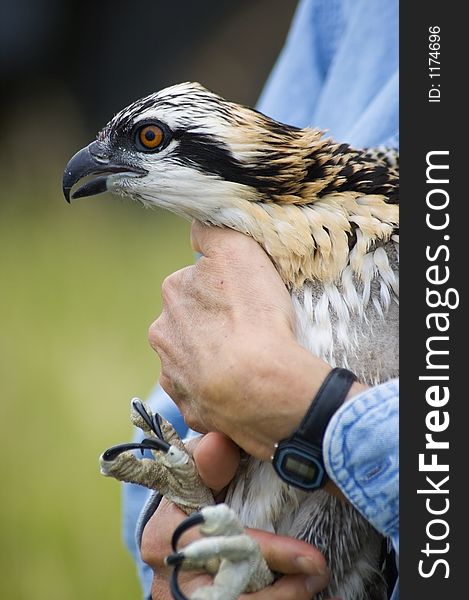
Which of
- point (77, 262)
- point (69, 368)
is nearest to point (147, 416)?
point (69, 368)

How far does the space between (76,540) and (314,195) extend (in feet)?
8.09

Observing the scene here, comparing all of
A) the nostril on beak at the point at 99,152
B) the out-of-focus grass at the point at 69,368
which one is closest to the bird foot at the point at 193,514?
the nostril on beak at the point at 99,152

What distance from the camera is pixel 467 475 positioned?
60.9 inches

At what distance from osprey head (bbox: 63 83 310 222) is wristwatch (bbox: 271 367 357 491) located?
504 millimetres

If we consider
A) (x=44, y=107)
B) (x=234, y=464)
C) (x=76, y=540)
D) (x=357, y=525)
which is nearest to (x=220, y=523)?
(x=234, y=464)

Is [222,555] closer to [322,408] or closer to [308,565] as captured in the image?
[308,565]

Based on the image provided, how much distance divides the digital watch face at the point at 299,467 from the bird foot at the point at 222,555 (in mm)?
156

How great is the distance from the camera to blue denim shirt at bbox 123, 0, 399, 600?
229 centimetres

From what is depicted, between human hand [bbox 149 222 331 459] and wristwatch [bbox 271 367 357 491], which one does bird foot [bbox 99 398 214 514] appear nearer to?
human hand [bbox 149 222 331 459]

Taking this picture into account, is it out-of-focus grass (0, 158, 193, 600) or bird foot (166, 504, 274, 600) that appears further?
out-of-focus grass (0, 158, 193, 600)

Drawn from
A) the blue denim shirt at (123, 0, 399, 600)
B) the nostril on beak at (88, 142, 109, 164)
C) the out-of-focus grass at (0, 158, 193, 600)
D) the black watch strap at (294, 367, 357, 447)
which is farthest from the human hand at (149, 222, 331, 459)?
the out-of-focus grass at (0, 158, 193, 600)

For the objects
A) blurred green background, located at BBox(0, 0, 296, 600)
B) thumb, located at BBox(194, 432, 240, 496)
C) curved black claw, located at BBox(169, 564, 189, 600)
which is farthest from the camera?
Result: blurred green background, located at BBox(0, 0, 296, 600)

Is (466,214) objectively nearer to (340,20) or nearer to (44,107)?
(340,20)

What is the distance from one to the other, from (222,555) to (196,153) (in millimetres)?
800
